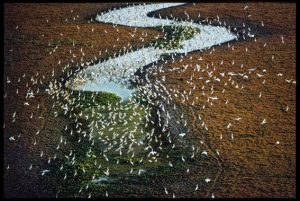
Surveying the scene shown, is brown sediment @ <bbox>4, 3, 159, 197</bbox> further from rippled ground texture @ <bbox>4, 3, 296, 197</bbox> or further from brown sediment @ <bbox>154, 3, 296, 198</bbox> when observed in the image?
brown sediment @ <bbox>154, 3, 296, 198</bbox>

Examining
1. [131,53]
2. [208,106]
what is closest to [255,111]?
[208,106]

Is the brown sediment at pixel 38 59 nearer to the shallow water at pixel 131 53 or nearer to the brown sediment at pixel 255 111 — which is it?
the shallow water at pixel 131 53

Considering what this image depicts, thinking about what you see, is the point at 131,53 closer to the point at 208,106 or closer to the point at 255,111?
the point at 208,106

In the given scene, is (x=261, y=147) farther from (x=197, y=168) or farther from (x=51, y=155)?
(x=51, y=155)

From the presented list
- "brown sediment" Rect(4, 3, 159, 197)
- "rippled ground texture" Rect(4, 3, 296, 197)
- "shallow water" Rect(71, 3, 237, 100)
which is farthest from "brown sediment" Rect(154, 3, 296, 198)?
"brown sediment" Rect(4, 3, 159, 197)

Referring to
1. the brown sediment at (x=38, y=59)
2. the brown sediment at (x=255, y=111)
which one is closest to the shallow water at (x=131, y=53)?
the brown sediment at (x=38, y=59)

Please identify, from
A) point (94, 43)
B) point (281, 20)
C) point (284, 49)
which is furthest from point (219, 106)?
point (281, 20)
